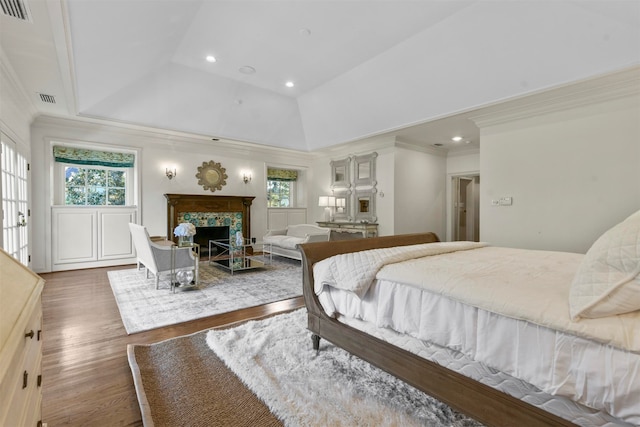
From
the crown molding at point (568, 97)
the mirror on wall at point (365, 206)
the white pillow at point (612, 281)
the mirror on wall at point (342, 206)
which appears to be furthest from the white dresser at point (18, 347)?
the mirror on wall at point (342, 206)

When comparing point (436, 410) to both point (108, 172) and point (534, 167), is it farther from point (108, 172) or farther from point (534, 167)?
point (108, 172)

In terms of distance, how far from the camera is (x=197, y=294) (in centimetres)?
369

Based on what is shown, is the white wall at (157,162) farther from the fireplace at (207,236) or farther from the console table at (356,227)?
the console table at (356,227)

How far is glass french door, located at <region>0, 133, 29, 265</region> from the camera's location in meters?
3.29

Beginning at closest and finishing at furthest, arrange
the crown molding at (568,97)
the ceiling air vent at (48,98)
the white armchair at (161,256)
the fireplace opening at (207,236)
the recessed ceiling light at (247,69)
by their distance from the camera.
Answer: the crown molding at (568,97) → the white armchair at (161,256) → the ceiling air vent at (48,98) → the recessed ceiling light at (247,69) → the fireplace opening at (207,236)

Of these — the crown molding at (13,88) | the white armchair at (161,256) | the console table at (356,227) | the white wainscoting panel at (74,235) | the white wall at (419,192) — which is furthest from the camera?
the console table at (356,227)

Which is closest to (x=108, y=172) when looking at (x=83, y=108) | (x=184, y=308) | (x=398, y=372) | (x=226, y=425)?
(x=83, y=108)

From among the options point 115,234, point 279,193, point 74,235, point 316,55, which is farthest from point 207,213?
point 316,55

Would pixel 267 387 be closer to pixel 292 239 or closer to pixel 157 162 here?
pixel 292 239

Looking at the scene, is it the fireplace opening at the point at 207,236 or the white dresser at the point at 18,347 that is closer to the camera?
the white dresser at the point at 18,347

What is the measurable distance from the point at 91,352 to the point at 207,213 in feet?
14.4

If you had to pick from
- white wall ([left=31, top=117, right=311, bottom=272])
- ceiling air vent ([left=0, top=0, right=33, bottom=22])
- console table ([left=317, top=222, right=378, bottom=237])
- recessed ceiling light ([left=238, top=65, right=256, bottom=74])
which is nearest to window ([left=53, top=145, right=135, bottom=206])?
white wall ([left=31, top=117, right=311, bottom=272])

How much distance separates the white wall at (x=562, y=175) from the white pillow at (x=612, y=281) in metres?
→ 3.18

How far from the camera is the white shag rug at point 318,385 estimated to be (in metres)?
1.53
